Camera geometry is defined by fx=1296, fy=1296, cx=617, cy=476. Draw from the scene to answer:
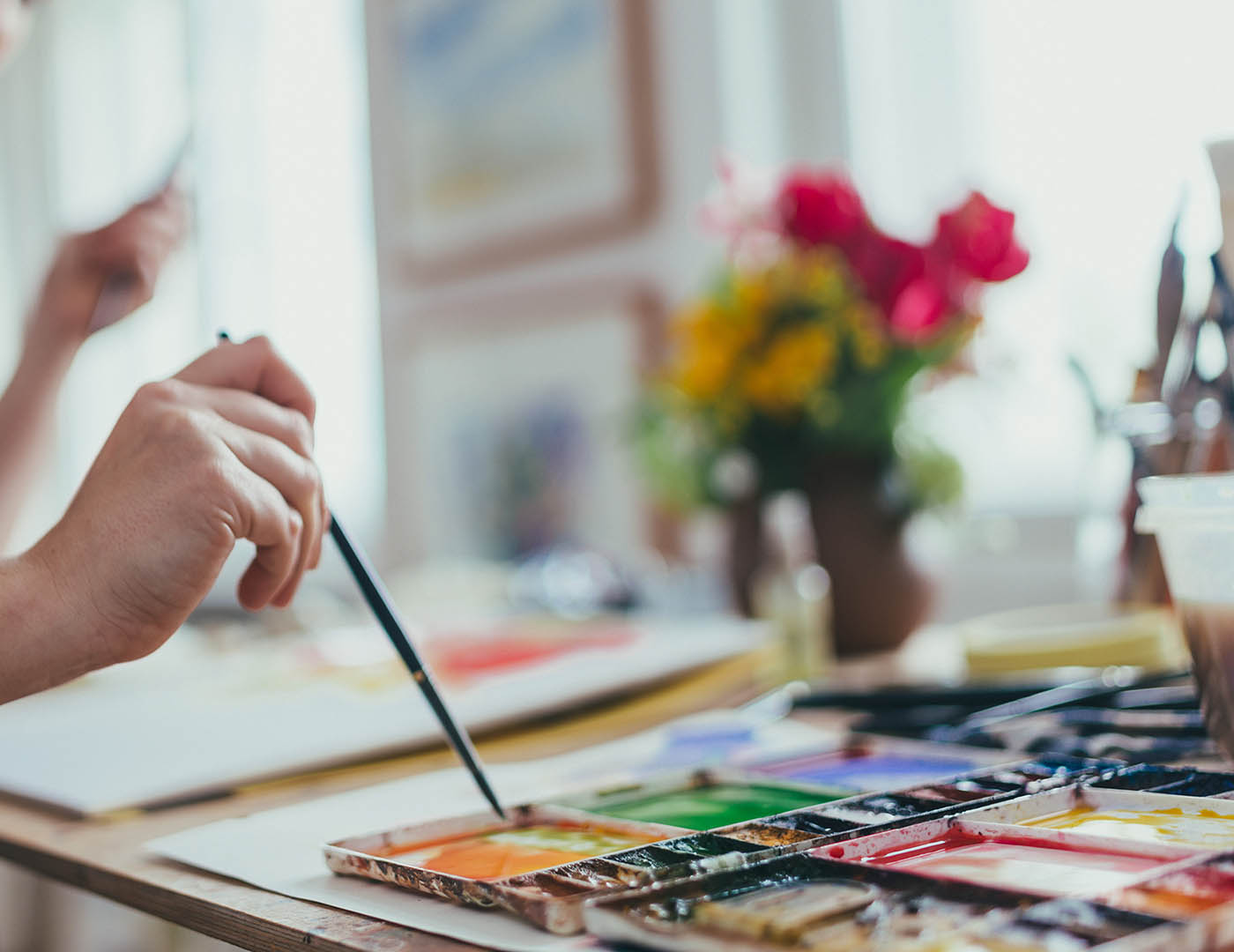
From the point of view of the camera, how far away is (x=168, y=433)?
0.49 metres

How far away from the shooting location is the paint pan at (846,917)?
314 millimetres

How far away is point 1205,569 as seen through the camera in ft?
1.61

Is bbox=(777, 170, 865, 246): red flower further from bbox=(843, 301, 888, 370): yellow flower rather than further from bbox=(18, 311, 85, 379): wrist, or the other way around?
bbox=(18, 311, 85, 379): wrist

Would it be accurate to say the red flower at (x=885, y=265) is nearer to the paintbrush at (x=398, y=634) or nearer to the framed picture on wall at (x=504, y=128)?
the paintbrush at (x=398, y=634)

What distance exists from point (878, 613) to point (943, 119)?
90 centimetres

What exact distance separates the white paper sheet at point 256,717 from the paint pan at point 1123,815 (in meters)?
0.35

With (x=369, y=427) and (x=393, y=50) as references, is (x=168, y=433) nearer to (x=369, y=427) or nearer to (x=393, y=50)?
(x=393, y=50)

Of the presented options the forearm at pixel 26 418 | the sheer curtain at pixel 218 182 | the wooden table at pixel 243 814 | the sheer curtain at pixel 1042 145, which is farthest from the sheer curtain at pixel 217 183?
the wooden table at pixel 243 814

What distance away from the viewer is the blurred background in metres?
1.42

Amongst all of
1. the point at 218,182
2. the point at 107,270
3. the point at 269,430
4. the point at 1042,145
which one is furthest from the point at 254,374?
the point at 218,182

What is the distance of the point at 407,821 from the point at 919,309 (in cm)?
70

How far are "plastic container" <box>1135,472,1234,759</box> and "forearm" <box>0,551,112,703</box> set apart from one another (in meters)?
0.41

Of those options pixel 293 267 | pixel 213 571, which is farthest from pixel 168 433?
pixel 293 267

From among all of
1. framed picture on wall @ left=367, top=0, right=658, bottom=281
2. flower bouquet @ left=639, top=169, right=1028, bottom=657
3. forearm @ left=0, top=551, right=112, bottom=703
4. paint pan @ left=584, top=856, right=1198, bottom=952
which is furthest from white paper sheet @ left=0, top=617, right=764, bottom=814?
framed picture on wall @ left=367, top=0, right=658, bottom=281
